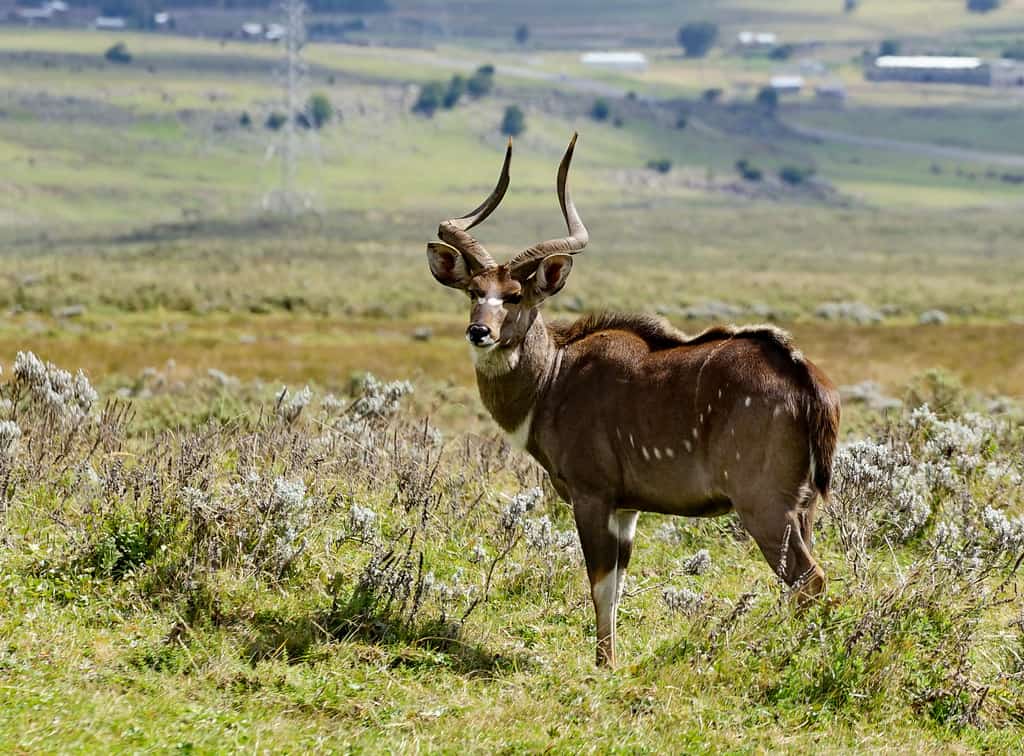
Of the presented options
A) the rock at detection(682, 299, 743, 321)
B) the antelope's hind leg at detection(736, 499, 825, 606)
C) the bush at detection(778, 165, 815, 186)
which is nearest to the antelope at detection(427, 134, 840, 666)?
the antelope's hind leg at detection(736, 499, 825, 606)

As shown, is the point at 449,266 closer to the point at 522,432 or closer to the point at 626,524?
the point at 522,432

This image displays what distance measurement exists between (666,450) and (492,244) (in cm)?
9264

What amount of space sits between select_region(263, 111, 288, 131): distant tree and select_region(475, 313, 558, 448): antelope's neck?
7435 inches

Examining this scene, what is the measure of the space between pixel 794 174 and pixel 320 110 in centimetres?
6354

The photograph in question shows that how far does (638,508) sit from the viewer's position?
1001 cm

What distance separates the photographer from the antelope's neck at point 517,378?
1031 centimetres

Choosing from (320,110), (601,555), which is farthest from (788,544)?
(320,110)

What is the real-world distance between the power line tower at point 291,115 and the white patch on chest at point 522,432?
84.6 meters

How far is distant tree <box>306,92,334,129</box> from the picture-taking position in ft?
634

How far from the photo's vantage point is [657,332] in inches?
412

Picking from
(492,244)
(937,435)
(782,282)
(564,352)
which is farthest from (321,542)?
(492,244)

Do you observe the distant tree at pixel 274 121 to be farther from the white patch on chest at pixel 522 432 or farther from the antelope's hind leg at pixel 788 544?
the antelope's hind leg at pixel 788 544

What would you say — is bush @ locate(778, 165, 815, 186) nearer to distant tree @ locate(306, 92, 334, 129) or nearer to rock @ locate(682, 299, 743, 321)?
distant tree @ locate(306, 92, 334, 129)

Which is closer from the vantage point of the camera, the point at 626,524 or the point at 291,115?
the point at 626,524
